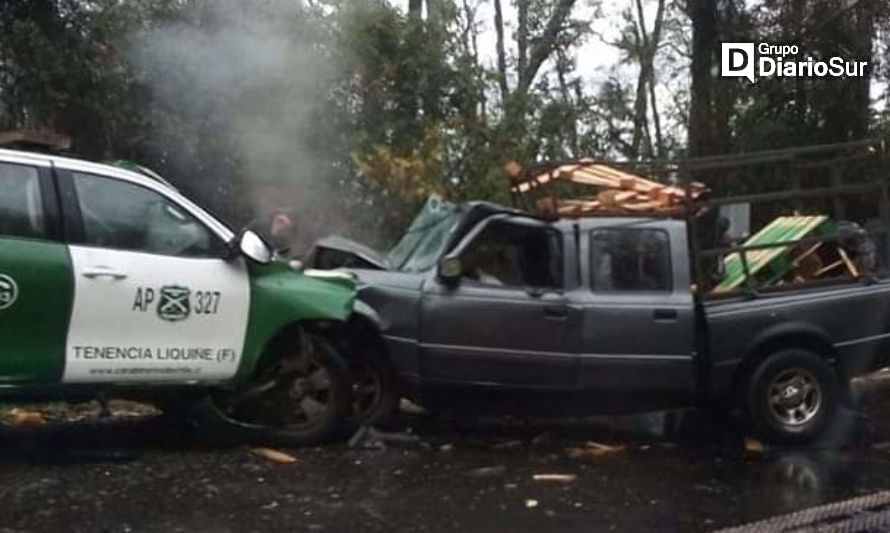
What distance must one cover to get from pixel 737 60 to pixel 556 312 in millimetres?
11128

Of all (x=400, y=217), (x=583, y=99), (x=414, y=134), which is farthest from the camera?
(x=583, y=99)

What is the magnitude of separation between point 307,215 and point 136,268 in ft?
21.0

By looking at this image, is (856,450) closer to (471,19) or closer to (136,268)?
(136,268)

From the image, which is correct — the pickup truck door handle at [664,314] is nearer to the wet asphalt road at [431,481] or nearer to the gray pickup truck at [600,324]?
the gray pickup truck at [600,324]

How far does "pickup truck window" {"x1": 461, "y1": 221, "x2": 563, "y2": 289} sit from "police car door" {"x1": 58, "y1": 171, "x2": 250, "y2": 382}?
5.15 feet

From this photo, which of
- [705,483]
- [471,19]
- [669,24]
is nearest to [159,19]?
[705,483]

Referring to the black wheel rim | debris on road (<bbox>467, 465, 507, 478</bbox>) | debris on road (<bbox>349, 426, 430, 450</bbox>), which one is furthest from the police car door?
debris on road (<bbox>467, 465, 507, 478</bbox>)

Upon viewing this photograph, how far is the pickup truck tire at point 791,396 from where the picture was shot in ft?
27.2

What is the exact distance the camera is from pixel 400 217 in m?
12.9

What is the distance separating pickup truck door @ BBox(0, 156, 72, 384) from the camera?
6.68 metres

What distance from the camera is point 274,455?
7.50 metres

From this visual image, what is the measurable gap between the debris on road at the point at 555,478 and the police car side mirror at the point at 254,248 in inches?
79.5

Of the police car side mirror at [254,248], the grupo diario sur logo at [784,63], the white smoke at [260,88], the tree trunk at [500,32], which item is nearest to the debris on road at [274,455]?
the police car side mirror at [254,248]

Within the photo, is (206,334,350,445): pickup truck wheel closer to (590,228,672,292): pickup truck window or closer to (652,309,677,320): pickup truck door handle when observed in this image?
(590,228,672,292): pickup truck window
